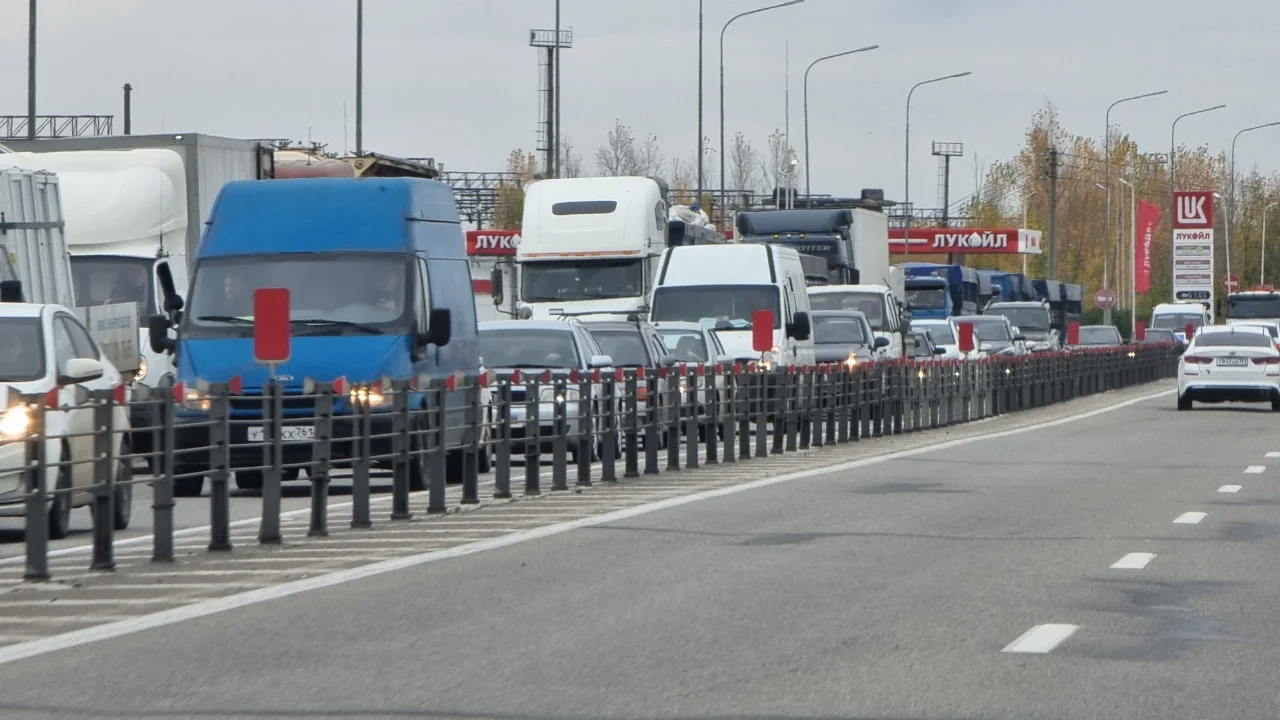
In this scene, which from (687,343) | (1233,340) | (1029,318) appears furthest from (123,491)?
(1029,318)

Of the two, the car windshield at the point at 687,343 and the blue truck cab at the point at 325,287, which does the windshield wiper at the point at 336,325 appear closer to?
the blue truck cab at the point at 325,287

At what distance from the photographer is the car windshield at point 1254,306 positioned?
230ft

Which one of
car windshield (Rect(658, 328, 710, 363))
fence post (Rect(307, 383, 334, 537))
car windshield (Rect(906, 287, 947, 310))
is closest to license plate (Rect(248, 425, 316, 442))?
fence post (Rect(307, 383, 334, 537))

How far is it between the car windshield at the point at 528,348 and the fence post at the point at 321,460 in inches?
405

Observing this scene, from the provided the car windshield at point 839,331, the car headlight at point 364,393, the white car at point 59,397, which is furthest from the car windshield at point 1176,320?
the white car at point 59,397

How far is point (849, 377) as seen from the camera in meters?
28.8

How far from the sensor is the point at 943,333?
1895 inches

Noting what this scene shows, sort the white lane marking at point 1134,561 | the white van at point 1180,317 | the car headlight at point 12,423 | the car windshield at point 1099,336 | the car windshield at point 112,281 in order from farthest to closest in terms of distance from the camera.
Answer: the white van at point 1180,317 < the car windshield at point 1099,336 < the car windshield at point 112,281 < the car headlight at point 12,423 < the white lane marking at point 1134,561

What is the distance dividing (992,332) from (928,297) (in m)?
10.7

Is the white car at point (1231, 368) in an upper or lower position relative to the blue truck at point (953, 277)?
lower

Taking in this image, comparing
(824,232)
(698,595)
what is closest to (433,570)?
(698,595)

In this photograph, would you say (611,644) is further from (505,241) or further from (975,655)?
(505,241)

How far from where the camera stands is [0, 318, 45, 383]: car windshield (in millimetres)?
14969

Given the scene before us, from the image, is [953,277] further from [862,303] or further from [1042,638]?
[1042,638]
